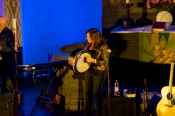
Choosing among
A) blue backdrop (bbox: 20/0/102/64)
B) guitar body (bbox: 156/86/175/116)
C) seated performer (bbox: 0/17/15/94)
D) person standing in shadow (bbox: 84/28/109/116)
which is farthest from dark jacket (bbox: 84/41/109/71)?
blue backdrop (bbox: 20/0/102/64)

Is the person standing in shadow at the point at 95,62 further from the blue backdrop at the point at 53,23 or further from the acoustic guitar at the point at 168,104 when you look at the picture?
the blue backdrop at the point at 53,23

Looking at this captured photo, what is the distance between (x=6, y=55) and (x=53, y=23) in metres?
1.85

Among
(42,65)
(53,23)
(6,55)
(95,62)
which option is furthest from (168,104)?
(53,23)

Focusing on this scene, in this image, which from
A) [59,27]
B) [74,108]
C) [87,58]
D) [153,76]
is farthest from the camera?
[59,27]

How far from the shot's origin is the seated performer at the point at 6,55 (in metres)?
5.94

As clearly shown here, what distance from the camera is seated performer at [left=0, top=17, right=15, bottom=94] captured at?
5941 mm

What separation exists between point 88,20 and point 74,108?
216 cm

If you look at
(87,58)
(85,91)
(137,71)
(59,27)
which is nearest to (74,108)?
(85,91)

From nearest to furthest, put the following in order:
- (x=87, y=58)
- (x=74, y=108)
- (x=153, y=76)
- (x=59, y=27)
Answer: (x=87, y=58)
(x=74, y=108)
(x=153, y=76)
(x=59, y=27)

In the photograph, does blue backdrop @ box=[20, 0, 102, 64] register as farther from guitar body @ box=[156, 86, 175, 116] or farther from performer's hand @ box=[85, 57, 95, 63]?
guitar body @ box=[156, 86, 175, 116]

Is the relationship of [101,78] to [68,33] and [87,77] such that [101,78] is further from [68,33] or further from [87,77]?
[68,33]

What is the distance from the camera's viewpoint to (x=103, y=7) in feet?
25.0

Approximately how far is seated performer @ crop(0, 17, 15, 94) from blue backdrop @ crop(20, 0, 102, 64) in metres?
1.30

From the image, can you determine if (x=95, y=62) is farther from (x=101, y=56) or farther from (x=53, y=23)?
(x=53, y=23)
